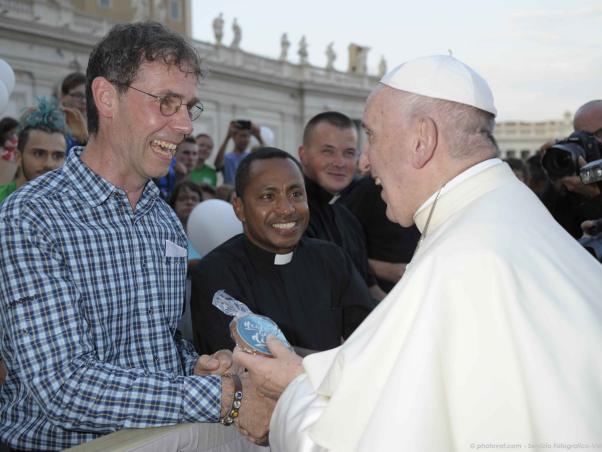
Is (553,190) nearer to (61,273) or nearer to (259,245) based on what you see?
(259,245)

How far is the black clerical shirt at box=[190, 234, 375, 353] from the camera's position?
9.89 ft

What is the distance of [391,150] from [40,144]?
10.3 ft

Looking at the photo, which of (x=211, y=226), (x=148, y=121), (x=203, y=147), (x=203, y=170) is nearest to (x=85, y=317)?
(x=148, y=121)

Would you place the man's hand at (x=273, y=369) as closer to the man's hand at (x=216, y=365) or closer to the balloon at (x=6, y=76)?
the man's hand at (x=216, y=365)

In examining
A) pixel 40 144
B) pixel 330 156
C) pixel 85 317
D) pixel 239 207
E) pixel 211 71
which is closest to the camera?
pixel 85 317

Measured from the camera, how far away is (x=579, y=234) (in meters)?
4.92

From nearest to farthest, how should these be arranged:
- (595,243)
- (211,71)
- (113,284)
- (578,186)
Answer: (113,284)
(595,243)
(578,186)
(211,71)

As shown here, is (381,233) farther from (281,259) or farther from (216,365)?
(216,365)

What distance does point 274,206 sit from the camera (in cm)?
327

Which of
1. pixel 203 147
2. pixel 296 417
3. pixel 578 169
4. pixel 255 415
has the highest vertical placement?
pixel 203 147

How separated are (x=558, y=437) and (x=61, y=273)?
156 centimetres

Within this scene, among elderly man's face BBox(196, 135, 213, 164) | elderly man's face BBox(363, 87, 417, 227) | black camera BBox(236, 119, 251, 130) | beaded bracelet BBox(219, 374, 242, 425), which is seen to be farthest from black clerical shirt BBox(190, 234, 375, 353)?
elderly man's face BBox(196, 135, 213, 164)

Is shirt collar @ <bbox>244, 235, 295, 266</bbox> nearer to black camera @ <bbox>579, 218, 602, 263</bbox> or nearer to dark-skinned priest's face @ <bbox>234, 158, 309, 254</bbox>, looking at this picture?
dark-skinned priest's face @ <bbox>234, 158, 309, 254</bbox>

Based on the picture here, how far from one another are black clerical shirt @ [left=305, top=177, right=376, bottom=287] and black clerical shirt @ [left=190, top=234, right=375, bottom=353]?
977 millimetres
